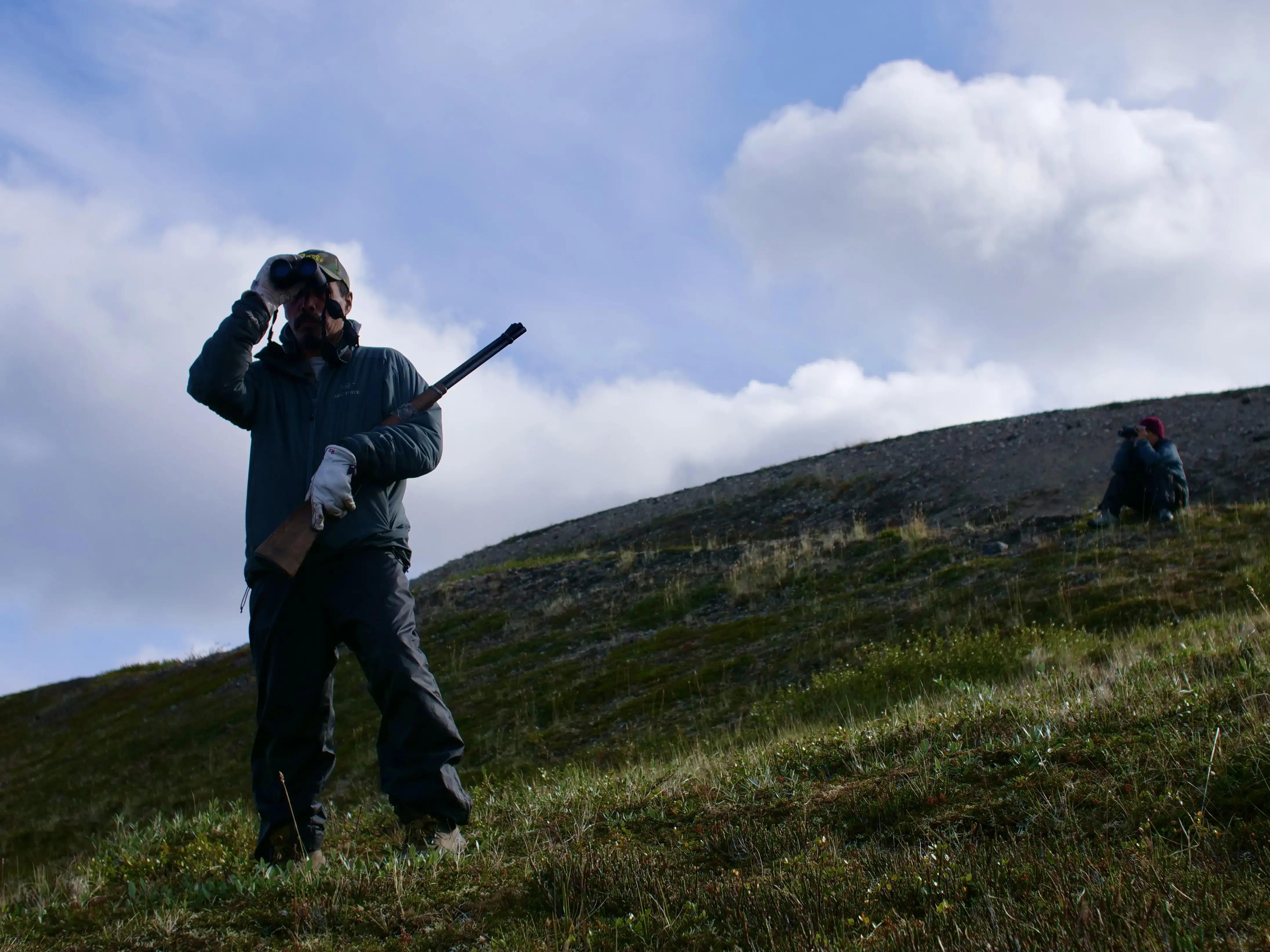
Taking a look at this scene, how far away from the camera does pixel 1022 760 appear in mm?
3914

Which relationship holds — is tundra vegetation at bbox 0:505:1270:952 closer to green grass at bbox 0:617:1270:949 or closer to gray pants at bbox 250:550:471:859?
green grass at bbox 0:617:1270:949

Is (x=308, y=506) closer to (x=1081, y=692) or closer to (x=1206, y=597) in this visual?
(x=1081, y=692)

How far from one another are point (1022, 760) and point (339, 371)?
355 centimetres

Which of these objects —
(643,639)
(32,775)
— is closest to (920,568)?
(643,639)

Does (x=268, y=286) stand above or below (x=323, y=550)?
above

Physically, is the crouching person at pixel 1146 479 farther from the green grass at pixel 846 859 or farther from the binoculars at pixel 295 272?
the binoculars at pixel 295 272

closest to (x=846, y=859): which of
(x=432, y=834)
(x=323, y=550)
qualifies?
(x=432, y=834)

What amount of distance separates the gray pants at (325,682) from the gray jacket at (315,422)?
15 centimetres

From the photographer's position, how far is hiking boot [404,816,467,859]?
4.29 metres

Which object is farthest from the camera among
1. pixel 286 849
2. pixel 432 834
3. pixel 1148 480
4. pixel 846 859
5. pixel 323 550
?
pixel 1148 480

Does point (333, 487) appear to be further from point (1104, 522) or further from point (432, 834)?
point (1104, 522)

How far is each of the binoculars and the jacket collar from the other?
11.2 inches

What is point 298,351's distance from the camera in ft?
17.4

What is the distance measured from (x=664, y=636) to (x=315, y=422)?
11451mm
